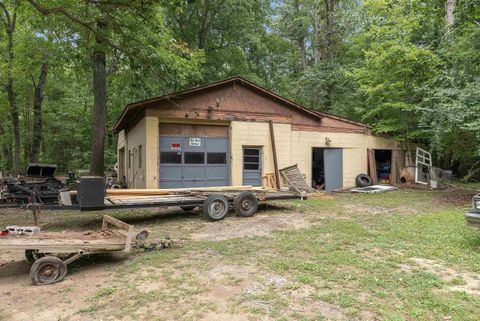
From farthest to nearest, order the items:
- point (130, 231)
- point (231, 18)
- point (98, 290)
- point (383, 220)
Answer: point (231, 18) → point (383, 220) → point (130, 231) → point (98, 290)

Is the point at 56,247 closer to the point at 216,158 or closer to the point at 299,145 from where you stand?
the point at 216,158

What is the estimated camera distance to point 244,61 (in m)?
22.3

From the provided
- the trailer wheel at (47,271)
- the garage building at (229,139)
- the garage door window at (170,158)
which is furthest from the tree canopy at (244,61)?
the trailer wheel at (47,271)

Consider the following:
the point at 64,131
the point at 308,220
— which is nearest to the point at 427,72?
the point at 308,220

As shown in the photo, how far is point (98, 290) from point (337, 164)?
13129 mm

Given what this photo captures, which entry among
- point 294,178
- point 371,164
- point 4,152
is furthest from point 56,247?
point 4,152

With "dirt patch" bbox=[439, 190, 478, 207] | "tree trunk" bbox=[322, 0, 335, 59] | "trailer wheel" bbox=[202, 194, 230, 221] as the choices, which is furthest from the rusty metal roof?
"tree trunk" bbox=[322, 0, 335, 59]

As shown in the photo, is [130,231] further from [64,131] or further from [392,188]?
[64,131]

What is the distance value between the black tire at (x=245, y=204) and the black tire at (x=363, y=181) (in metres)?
8.25

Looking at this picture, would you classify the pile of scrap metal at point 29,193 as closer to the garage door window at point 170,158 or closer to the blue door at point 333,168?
the garage door window at point 170,158

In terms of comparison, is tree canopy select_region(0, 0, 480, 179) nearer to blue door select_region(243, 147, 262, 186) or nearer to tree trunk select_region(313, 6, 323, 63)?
tree trunk select_region(313, 6, 323, 63)

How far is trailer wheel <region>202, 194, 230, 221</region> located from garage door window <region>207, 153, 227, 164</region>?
389 centimetres

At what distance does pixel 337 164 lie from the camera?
15562mm

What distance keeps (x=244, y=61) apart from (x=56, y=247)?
1956cm
